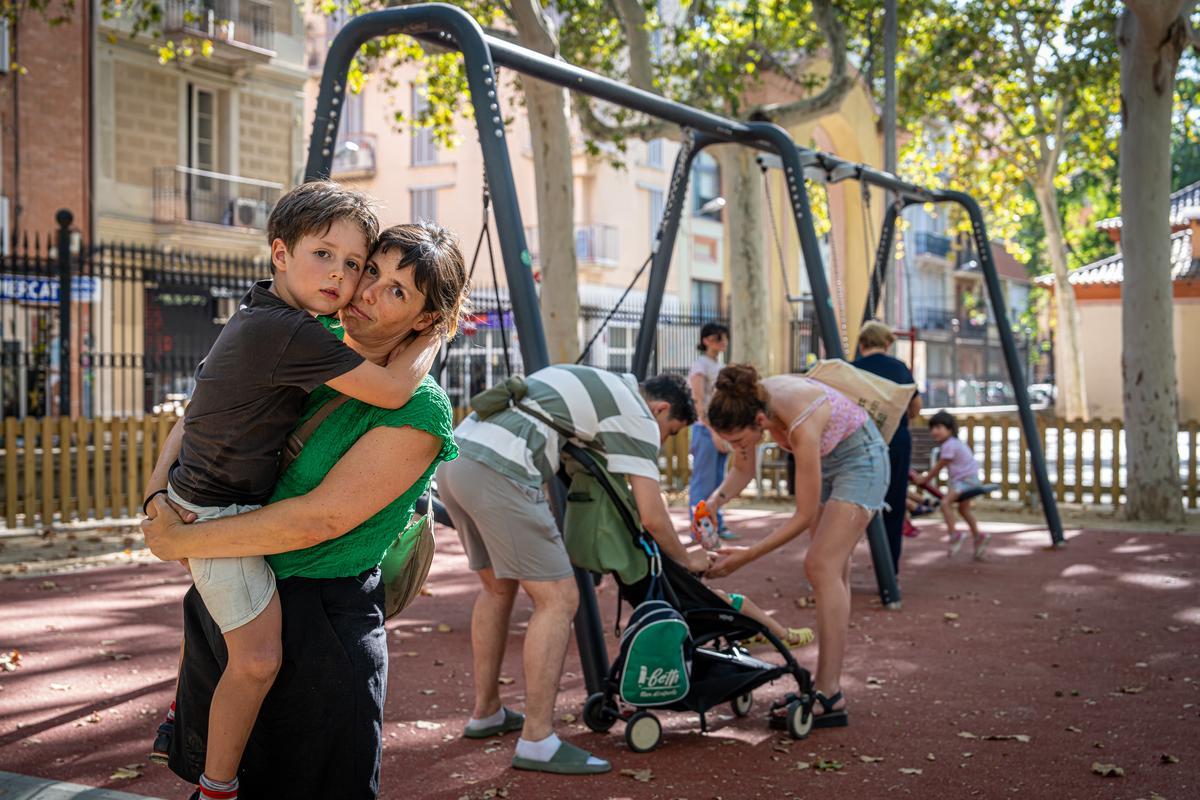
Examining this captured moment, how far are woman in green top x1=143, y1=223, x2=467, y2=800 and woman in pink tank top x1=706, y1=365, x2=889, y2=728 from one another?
2694mm

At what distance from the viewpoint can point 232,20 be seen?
86.5ft

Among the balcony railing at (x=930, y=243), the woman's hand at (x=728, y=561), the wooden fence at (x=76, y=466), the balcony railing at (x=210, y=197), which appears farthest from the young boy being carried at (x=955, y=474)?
the balcony railing at (x=930, y=243)

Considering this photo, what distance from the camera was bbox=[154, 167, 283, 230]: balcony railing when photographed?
2584cm

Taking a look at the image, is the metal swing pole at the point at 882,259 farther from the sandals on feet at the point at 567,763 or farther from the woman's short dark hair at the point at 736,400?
the sandals on feet at the point at 567,763

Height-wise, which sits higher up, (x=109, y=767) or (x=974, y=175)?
(x=974, y=175)

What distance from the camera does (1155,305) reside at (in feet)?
44.9

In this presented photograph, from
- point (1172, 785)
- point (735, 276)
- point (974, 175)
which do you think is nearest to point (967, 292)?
point (974, 175)

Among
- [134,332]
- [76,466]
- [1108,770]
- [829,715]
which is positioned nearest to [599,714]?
[829,715]

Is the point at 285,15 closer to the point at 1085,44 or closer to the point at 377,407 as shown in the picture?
the point at 1085,44

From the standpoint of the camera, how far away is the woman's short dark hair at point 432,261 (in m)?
2.58

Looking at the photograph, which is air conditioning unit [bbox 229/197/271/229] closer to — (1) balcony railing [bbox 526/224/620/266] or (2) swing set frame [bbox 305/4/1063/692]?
(1) balcony railing [bbox 526/224/620/266]

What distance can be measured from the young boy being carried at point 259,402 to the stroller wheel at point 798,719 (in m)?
3.13

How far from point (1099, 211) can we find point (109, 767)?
51911mm

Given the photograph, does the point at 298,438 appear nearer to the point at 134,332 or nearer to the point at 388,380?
the point at 388,380
